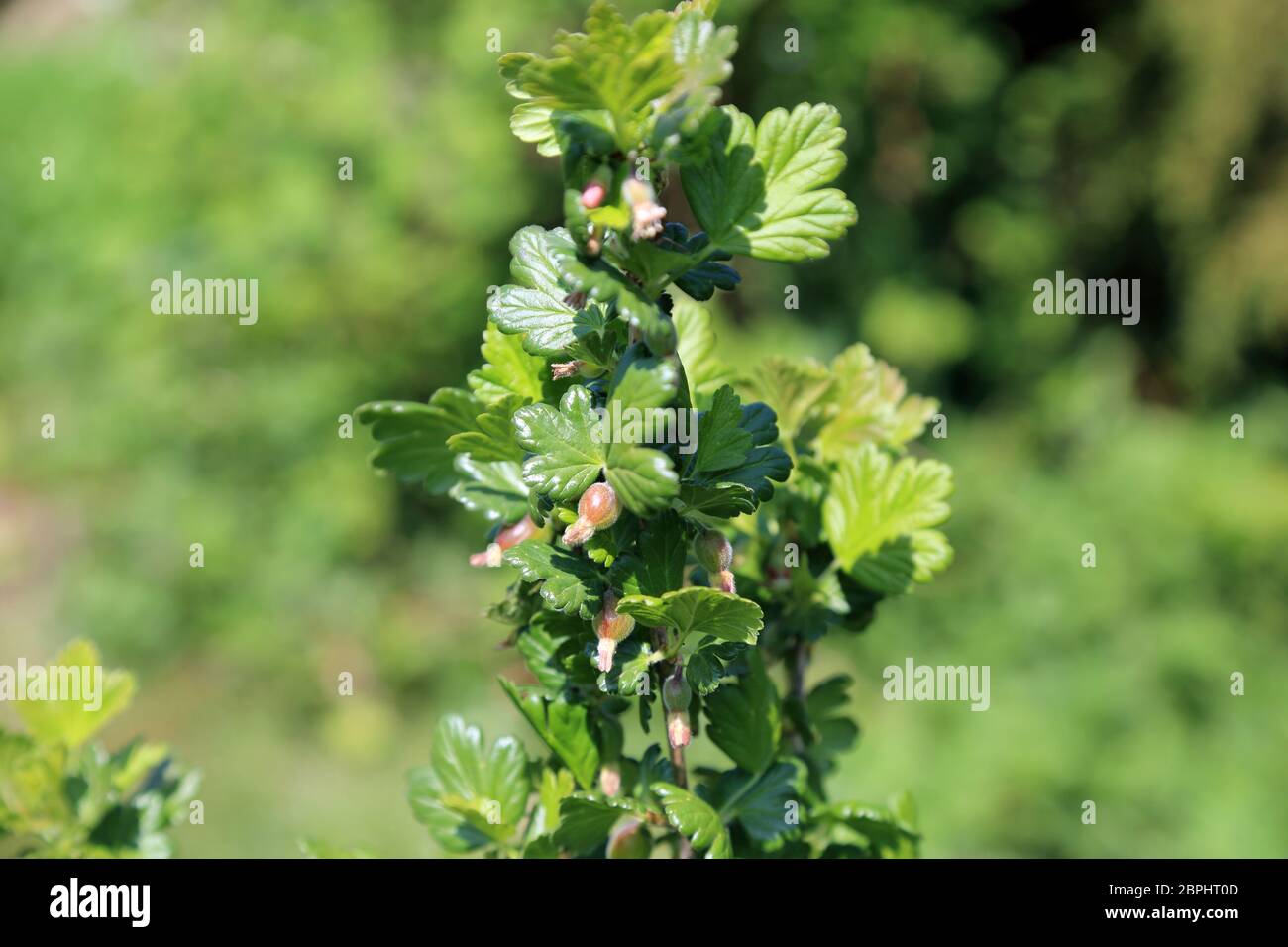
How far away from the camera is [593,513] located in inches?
26.4

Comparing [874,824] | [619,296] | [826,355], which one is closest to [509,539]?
[619,296]

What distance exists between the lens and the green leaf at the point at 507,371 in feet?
2.57

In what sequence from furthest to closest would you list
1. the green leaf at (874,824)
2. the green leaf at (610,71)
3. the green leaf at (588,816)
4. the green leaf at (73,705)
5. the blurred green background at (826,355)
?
the blurred green background at (826,355) < the green leaf at (73,705) < the green leaf at (874,824) < the green leaf at (588,816) < the green leaf at (610,71)

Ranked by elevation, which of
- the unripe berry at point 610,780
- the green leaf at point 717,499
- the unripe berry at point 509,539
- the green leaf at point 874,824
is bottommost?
the green leaf at point 874,824

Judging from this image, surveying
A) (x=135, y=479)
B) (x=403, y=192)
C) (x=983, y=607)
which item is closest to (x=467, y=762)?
(x=983, y=607)

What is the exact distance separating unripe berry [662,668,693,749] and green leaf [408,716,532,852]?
187 mm

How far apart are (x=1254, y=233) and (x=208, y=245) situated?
132 inches

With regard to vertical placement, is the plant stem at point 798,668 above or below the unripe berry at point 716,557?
below

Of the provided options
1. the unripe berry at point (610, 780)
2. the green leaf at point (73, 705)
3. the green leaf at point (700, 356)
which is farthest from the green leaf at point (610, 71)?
the green leaf at point (73, 705)

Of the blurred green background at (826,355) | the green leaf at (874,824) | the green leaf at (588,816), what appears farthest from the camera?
the blurred green background at (826,355)

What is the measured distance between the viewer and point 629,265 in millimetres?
675

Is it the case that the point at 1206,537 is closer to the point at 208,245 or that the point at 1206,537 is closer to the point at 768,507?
the point at 768,507

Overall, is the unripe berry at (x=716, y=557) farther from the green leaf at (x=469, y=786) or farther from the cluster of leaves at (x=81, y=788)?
the cluster of leaves at (x=81, y=788)

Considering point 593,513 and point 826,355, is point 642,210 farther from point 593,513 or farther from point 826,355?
point 826,355
